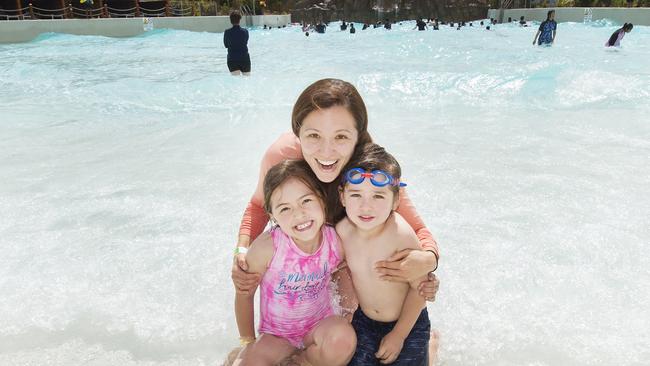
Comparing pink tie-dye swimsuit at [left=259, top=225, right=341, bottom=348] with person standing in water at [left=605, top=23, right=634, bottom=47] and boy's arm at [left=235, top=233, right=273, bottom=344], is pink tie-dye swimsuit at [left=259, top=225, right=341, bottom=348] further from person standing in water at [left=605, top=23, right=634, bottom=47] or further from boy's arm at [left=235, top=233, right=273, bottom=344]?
person standing in water at [left=605, top=23, right=634, bottom=47]

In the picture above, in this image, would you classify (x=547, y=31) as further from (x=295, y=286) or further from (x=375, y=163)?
(x=295, y=286)

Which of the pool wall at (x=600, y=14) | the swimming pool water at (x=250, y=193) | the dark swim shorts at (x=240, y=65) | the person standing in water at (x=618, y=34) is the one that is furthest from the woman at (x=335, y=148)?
the pool wall at (x=600, y=14)

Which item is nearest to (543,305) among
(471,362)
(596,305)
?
(596,305)

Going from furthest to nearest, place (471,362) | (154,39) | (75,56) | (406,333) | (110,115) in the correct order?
(154,39)
(75,56)
(110,115)
(471,362)
(406,333)

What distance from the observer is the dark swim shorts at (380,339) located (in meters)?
1.90

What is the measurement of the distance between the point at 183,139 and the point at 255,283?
4292 millimetres

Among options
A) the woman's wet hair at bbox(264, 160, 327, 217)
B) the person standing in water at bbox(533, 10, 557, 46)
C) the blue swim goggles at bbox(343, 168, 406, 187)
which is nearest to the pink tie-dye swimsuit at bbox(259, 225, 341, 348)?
the woman's wet hair at bbox(264, 160, 327, 217)

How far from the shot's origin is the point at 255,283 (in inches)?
76.8

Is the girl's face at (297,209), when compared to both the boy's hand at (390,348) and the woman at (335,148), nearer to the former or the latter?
the woman at (335,148)

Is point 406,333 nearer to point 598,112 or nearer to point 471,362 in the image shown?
point 471,362

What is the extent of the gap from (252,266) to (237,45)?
24.1ft

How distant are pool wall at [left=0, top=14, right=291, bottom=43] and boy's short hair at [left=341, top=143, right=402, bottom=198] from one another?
21.9 metres

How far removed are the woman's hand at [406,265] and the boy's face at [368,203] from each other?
0.46 feet

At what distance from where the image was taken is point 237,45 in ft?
28.6
